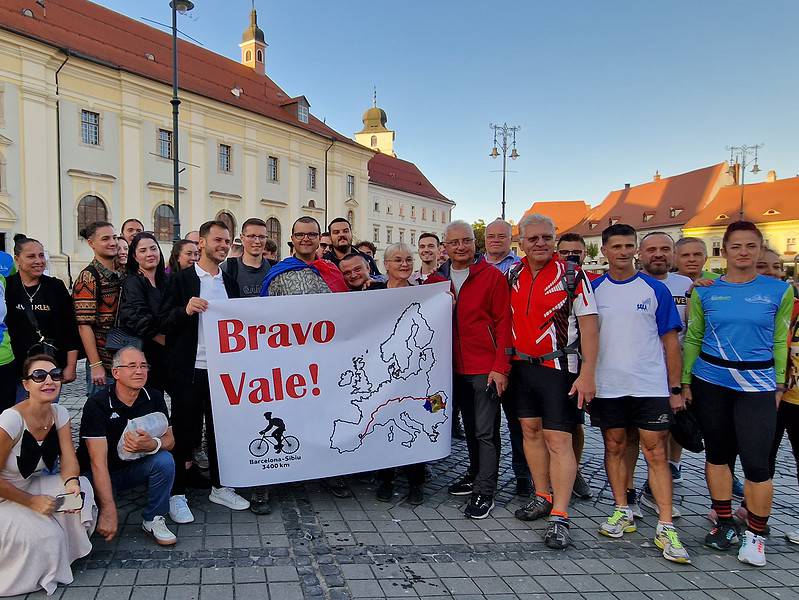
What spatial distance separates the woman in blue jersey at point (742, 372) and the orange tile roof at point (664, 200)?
66.9m

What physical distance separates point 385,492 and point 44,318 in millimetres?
2984

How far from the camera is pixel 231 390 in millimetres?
3898

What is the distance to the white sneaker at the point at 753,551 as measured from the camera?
11.2ft

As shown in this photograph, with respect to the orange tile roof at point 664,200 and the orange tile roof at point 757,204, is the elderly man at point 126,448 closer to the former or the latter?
the orange tile roof at point 757,204

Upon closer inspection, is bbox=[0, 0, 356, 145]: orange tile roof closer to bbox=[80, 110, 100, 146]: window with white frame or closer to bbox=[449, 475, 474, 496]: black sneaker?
bbox=[80, 110, 100, 146]: window with white frame

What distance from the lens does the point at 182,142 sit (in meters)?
34.7

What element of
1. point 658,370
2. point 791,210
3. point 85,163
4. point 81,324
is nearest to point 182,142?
point 85,163

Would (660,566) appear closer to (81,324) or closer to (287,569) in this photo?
(287,569)

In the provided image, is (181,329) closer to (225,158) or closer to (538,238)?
(538,238)

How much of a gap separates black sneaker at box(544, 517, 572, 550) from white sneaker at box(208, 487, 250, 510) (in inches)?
86.1

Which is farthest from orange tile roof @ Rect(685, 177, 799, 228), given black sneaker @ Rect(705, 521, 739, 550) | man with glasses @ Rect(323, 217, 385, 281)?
black sneaker @ Rect(705, 521, 739, 550)

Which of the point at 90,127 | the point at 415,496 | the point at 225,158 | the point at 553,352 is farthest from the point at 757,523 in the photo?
the point at 225,158

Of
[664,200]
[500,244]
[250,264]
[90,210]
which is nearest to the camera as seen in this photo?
[250,264]

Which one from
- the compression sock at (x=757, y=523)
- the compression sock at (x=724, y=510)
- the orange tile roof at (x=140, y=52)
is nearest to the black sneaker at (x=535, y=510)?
the compression sock at (x=724, y=510)
